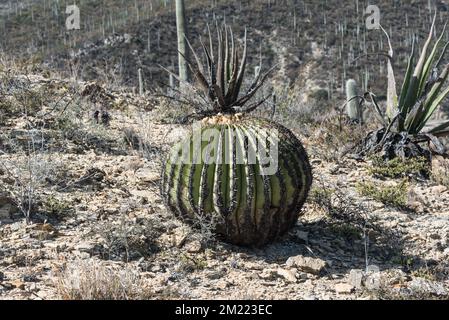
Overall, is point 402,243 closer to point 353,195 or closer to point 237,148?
point 353,195

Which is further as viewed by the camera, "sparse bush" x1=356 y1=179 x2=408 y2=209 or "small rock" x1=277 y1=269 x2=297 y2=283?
"sparse bush" x1=356 y1=179 x2=408 y2=209

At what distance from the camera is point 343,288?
12.2ft

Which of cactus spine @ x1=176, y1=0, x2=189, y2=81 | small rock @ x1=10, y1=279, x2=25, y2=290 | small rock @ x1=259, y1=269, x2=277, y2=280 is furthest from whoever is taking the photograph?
cactus spine @ x1=176, y1=0, x2=189, y2=81

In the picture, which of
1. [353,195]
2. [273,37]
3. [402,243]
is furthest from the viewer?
[273,37]

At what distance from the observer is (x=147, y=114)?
7.98m

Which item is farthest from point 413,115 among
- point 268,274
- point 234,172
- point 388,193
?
point 268,274

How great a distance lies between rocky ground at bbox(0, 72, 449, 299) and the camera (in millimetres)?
3598

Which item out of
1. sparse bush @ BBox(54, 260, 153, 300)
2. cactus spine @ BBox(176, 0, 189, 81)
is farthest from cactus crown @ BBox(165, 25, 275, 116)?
cactus spine @ BBox(176, 0, 189, 81)

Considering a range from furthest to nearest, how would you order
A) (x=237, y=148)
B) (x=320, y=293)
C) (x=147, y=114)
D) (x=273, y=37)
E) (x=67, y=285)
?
(x=273, y=37), (x=147, y=114), (x=237, y=148), (x=320, y=293), (x=67, y=285)

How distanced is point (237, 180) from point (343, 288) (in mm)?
972

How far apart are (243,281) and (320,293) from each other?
0.49 meters

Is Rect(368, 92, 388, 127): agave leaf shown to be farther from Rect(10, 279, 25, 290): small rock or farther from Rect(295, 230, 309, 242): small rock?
Rect(10, 279, 25, 290): small rock

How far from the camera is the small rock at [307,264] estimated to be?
3.96 m

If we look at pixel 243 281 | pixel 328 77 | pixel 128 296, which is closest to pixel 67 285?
pixel 128 296
